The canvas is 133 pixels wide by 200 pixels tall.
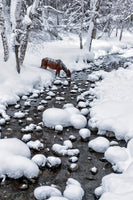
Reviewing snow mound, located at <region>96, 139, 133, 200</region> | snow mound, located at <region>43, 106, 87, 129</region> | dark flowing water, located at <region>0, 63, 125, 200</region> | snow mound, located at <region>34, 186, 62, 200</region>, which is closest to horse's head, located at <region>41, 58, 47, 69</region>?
dark flowing water, located at <region>0, 63, 125, 200</region>

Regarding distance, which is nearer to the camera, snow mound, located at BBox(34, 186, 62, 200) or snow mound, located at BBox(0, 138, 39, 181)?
snow mound, located at BBox(34, 186, 62, 200)

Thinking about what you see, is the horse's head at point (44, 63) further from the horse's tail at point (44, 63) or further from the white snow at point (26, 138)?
the white snow at point (26, 138)

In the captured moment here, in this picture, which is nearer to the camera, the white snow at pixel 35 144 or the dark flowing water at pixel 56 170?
the dark flowing water at pixel 56 170

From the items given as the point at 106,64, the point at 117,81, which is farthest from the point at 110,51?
the point at 117,81

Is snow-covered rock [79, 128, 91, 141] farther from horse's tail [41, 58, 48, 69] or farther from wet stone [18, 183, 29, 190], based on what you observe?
horse's tail [41, 58, 48, 69]

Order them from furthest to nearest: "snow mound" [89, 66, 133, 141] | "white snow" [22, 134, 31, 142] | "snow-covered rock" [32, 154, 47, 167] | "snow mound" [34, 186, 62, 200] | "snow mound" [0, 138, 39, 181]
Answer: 1. "snow mound" [89, 66, 133, 141]
2. "white snow" [22, 134, 31, 142]
3. "snow-covered rock" [32, 154, 47, 167]
4. "snow mound" [0, 138, 39, 181]
5. "snow mound" [34, 186, 62, 200]

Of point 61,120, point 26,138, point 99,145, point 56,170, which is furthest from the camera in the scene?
point 61,120

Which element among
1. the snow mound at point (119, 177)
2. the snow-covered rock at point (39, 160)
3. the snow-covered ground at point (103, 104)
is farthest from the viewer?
the snow-covered rock at point (39, 160)

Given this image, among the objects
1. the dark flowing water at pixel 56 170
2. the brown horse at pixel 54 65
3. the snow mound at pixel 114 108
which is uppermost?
the brown horse at pixel 54 65

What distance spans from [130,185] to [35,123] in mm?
3502

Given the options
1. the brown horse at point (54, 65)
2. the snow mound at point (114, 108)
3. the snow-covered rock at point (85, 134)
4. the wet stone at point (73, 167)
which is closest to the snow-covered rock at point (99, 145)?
the snow-covered rock at point (85, 134)

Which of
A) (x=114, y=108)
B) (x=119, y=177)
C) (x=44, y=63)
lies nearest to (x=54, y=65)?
(x=44, y=63)

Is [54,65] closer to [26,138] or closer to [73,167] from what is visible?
[26,138]

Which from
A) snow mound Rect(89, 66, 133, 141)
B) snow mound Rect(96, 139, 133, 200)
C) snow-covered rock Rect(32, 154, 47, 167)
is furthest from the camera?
snow mound Rect(89, 66, 133, 141)
